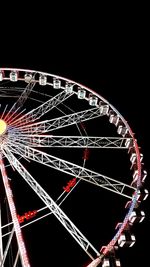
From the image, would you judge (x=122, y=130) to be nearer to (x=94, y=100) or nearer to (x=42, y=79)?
(x=94, y=100)

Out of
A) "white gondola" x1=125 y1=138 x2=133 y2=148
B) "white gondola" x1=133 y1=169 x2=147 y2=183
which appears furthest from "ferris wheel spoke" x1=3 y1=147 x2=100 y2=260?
"white gondola" x1=125 y1=138 x2=133 y2=148

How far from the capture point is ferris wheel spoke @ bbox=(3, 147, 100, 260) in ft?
34.8

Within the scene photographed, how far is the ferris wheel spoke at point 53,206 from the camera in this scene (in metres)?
10.6

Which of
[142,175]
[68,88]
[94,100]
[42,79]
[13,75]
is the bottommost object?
[142,175]

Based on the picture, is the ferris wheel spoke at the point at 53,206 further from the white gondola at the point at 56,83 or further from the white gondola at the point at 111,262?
the white gondola at the point at 56,83

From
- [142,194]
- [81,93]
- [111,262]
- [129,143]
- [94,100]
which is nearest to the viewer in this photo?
[111,262]

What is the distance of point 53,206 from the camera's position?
1157 cm

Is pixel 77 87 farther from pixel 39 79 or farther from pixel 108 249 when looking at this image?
pixel 108 249

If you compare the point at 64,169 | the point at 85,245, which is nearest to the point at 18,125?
the point at 64,169

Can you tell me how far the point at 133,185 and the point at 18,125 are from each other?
14.0 ft

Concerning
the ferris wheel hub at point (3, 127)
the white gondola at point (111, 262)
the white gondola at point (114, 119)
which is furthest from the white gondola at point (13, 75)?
the white gondola at point (111, 262)

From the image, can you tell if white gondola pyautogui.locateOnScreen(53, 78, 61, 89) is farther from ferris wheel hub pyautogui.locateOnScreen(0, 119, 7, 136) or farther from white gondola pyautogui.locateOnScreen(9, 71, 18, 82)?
ferris wheel hub pyautogui.locateOnScreen(0, 119, 7, 136)

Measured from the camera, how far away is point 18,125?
13.9 m

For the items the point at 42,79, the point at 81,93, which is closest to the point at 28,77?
the point at 42,79
